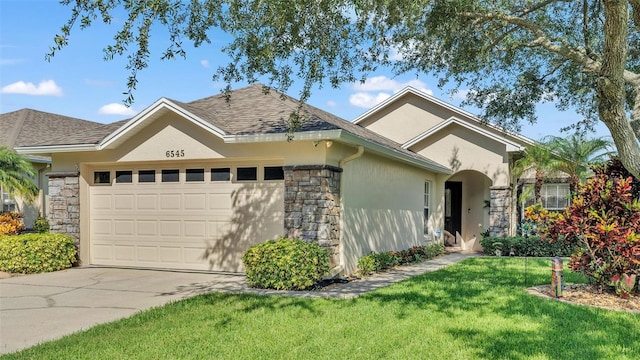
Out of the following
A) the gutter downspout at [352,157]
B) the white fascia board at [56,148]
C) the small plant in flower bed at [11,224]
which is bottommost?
the small plant in flower bed at [11,224]

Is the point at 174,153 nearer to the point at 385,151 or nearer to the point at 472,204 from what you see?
the point at 385,151

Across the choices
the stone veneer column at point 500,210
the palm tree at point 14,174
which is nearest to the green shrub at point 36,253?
the palm tree at point 14,174

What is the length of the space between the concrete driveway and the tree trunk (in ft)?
22.2

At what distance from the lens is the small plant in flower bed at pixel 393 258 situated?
10602 mm

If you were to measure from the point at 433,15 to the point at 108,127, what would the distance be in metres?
8.49

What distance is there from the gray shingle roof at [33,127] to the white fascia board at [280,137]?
850 cm

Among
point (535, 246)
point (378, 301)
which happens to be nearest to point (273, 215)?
point (378, 301)

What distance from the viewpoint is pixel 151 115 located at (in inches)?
409

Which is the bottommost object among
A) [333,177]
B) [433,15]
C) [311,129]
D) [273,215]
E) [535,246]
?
[535,246]

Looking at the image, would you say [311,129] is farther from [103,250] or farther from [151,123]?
[103,250]

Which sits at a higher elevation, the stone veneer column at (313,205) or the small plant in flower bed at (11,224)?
the stone veneer column at (313,205)

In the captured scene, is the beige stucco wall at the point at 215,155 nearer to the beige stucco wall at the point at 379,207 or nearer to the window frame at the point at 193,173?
the window frame at the point at 193,173

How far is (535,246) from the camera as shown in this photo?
14.8 m

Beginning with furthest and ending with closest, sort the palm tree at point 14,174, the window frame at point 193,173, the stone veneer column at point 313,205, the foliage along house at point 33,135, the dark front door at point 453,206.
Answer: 1. the dark front door at point 453,206
2. the foliage along house at point 33,135
3. the palm tree at point 14,174
4. the window frame at point 193,173
5. the stone veneer column at point 313,205
